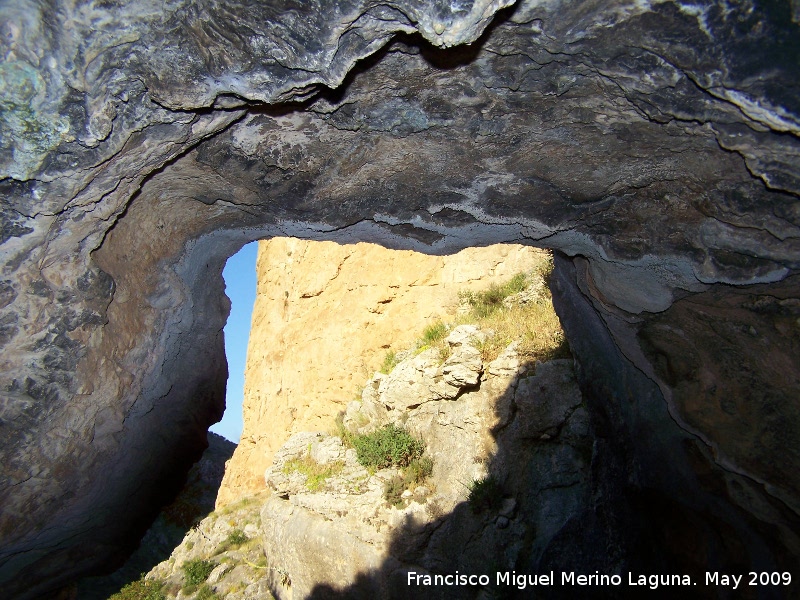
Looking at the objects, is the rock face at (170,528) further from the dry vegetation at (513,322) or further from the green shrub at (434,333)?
the green shrub at (434,333)

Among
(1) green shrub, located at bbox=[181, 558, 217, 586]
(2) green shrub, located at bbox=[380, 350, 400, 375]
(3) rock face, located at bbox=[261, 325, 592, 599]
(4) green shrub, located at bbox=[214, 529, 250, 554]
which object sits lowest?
(1) green shrub, located at bbox=[181, 558, 217, 586]

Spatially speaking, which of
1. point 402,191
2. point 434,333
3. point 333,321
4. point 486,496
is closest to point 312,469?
point 486,496

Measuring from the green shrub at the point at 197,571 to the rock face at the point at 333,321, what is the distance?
1797mm

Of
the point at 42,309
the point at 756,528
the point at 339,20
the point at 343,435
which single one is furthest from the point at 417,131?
the point at 343,435

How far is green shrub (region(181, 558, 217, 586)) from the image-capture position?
1051cm

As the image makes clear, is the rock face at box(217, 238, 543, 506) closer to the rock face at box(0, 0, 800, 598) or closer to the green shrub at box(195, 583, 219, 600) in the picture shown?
the green shrub at box(195, 583, 219, 600)

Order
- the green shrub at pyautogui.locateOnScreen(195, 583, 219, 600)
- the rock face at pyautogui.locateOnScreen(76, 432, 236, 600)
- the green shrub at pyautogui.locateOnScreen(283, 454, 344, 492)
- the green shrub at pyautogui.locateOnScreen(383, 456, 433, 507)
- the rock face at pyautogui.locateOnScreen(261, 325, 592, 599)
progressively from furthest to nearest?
the rock face at pyautogui.locateOnScreen(76, 432, 236, 600) < the green shrub at pyautogui.locateOnScreen(195, 583, 219, 600) < the green shrub at pyautogui.locateOnScreen(283, 454, 344, 492) < the green shrub at pyautogui.locateOnScreen(383, 456, 433, 507) < the rock face at pyautogui.locateOnScreen(261, 325, 592, 599)

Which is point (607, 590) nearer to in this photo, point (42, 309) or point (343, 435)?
point (343, 435)

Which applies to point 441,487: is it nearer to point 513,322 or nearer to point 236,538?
point 513,322

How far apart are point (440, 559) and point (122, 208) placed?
6727 millimetres

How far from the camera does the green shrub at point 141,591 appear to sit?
10.3 m

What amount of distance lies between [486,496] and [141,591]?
754 centimetres

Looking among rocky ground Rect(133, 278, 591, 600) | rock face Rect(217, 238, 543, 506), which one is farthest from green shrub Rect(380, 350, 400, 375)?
rocky ground Rect(133, 278, 591, 600)

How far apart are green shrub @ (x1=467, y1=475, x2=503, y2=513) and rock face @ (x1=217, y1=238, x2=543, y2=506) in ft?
14.4
